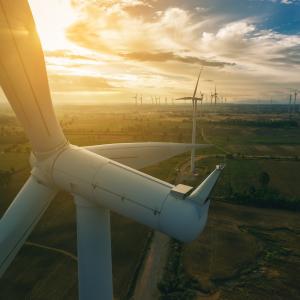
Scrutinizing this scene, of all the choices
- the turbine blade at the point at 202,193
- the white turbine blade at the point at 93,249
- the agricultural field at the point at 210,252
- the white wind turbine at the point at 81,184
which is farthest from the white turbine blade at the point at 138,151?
the agricultural field at the point at 210,252

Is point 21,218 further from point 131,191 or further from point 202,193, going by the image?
point 202,193

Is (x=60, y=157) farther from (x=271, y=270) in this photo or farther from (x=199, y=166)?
(x=199, y=166)

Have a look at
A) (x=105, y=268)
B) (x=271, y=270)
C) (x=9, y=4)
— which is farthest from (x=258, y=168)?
(x=9, y=4)

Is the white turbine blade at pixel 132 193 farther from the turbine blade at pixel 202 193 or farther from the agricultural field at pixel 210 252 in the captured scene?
the agricultural field at pixel 210 252

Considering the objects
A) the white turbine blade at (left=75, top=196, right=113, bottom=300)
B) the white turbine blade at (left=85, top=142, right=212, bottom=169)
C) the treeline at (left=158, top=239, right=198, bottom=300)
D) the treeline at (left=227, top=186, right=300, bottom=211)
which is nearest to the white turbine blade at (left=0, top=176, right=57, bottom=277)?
the white turbine blade at (left=75, top=196, right=113, bottom=300)

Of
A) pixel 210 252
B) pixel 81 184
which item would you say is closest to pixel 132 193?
pixel 81 184

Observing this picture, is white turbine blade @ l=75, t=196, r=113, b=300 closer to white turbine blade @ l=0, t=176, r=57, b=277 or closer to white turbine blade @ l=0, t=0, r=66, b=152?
white turbine blade @ l=0, t=176, r=57, b=277
